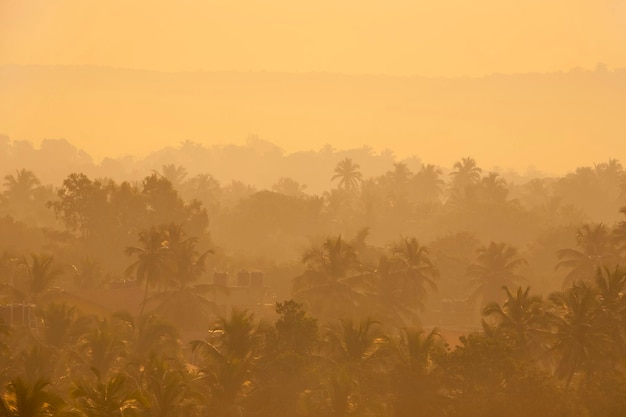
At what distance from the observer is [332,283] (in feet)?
288

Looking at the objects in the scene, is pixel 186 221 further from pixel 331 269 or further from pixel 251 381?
pixel 251 381

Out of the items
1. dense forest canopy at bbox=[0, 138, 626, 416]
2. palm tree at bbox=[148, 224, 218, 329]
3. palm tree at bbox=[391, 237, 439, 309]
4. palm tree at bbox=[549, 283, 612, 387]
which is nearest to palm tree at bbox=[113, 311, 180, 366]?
dense forest canopy at bbox=[0, 138, 626, 416]

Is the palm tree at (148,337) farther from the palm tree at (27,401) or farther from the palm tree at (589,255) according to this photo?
the palm tree at (589,255)

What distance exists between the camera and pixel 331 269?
8800 centimetres

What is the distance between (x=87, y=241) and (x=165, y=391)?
229 feet

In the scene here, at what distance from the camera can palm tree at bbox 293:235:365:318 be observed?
286 feet

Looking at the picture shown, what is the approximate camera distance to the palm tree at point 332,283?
286 feet

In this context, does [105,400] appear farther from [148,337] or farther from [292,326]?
[148,337]

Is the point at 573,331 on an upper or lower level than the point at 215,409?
upper

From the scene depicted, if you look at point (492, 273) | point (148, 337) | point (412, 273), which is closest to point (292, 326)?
point (148, 337)

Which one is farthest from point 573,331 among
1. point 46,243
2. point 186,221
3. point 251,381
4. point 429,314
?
point 46,243

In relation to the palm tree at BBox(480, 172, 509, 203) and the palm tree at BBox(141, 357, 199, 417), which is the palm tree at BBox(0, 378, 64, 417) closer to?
the palm tree at BBox(141, 357, 199, 417)

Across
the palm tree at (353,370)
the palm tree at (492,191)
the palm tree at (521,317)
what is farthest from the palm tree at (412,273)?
the palm tree at (492,191)

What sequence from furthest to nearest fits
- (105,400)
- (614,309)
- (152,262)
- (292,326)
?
(152,262)
(614,309)
(292,326)
(105,400)
